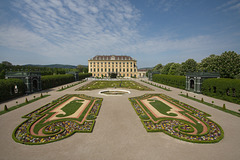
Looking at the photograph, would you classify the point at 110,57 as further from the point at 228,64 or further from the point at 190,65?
the point at 228,64

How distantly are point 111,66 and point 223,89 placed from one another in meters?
75.7

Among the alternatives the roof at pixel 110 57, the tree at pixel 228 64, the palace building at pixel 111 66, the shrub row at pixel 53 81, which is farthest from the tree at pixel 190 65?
the shrub row at pixel 53 81

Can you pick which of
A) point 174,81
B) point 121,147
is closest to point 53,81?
point 121,147

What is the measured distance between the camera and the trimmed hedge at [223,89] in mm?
19203

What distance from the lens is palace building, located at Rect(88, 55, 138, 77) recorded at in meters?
91.3

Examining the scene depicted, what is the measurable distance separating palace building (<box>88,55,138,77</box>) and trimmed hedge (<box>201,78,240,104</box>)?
68.4 m

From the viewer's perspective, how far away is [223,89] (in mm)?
21375

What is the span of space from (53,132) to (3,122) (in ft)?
21.9

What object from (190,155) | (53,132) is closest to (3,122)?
(53,132)

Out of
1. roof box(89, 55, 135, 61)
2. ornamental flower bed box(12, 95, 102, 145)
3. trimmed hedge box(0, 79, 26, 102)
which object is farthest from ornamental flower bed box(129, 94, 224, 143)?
roof box(89, 55, 135, 61)

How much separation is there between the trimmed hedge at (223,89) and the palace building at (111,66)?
68.4 m

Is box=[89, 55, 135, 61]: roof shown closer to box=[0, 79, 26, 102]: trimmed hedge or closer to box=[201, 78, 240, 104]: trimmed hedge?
box=[0, 79, 26, 102]: trimmed hedge

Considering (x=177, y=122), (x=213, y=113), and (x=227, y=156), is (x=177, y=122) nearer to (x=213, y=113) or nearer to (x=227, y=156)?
(x=227, y=156)

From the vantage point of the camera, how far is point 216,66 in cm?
3666
